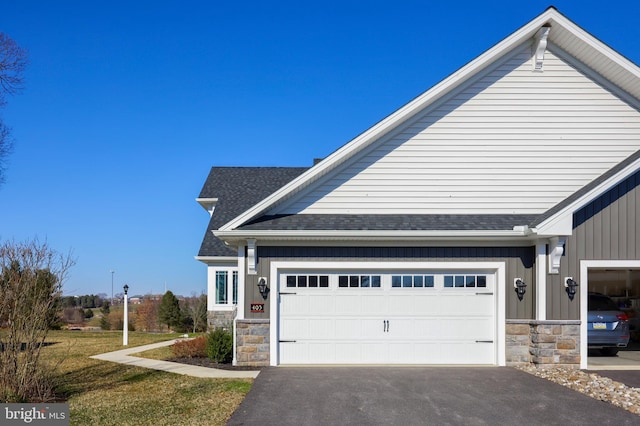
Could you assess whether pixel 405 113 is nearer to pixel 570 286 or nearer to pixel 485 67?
pixel 485 67

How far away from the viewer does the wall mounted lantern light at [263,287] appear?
12039mm

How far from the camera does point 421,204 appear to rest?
505 inches

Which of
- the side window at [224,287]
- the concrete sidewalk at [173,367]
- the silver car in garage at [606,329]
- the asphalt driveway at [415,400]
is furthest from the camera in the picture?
the side window at [224,287]

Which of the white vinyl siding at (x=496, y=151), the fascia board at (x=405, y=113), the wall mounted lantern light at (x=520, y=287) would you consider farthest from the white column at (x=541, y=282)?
the fascia board at (x=405, y=113)

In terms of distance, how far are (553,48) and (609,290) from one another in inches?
375

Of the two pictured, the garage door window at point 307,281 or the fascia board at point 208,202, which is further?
the fascia board at point 208,202

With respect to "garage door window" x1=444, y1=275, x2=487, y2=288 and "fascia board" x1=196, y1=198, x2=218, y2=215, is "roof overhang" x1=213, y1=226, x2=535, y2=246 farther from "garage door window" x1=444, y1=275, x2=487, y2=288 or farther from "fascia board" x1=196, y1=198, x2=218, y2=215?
"fascia board" x1=196, y1=198, x2=218, y2=215

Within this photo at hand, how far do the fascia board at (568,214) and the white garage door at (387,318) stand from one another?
1.78 meters

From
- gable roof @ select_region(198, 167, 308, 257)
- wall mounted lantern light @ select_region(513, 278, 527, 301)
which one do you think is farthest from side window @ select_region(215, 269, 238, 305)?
wall mounted lantern light @ select_region(513, 278, 527, 301)

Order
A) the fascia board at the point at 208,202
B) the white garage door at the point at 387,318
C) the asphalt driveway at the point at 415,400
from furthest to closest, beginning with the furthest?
the fascia board at the point at 208,202, the white garage door at the point at 387,318, the asphalt driveway at the point at 415,400

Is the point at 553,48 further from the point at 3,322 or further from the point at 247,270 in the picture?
the point at 3,322

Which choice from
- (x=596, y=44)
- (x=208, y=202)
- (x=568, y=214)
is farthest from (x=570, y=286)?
(x=208, y=202)

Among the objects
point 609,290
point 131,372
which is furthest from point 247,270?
point 609,290

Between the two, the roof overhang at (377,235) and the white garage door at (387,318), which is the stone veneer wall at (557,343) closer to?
the white garage door at (387,318)
